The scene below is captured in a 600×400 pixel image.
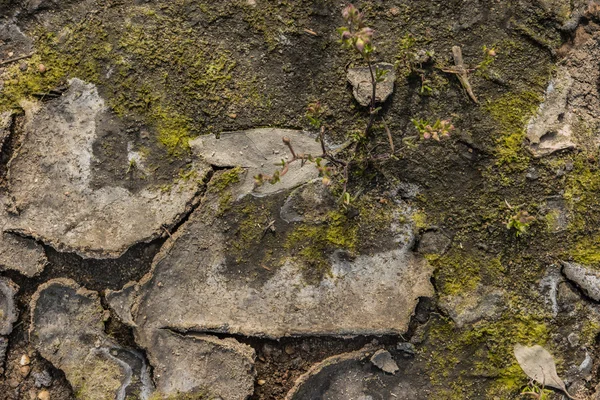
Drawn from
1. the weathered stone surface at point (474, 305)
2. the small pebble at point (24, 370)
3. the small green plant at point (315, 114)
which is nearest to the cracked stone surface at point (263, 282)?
the weathered stone surface at point (474, 305)

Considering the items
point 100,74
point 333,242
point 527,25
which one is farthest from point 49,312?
point 527,25

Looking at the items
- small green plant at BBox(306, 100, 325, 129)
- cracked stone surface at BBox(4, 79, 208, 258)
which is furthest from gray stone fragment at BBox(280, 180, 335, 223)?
cracked stone surface at BBox(4, 79, 208, 258)

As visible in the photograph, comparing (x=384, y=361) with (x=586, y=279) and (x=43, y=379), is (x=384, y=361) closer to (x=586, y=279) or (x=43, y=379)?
(x=586, y=279)

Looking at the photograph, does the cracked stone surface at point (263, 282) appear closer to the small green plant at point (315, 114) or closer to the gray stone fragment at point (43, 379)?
the small green plant at point (315, 114)

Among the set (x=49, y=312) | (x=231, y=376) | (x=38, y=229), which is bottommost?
(x=231, y=376)

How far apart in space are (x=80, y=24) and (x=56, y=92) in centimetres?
34

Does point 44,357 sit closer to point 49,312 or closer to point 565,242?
point 49,312

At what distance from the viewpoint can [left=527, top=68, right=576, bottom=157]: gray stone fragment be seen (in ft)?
7.41

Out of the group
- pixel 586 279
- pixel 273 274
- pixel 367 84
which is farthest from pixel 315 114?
pixel 586 279

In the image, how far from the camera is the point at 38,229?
89.5 inches

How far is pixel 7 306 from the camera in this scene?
2.28m

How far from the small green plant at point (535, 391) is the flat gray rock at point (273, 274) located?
60cm

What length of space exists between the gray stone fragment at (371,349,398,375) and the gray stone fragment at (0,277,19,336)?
5.37 feet

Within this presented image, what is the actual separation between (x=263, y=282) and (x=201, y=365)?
1.48 feet
